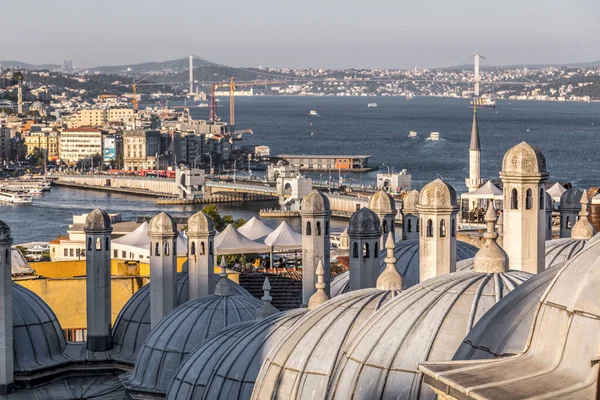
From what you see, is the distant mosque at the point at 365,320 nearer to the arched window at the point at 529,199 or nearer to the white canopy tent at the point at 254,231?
the arched window at the point at 529,199

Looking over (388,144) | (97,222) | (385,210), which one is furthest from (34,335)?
(388,144)

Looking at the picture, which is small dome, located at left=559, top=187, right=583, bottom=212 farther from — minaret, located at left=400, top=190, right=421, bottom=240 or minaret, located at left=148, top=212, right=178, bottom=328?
minaret, located at left=148, top=212, right=178, bottom=328

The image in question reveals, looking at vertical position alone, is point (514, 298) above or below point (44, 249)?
above

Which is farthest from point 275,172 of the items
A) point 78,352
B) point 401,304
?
point 401,304

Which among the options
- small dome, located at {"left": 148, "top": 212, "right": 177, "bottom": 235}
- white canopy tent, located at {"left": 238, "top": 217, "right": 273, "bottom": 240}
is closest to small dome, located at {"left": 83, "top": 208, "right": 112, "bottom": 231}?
small dome, located at {"left": 148, "top": 212, "right": 177, "bottom": 235}

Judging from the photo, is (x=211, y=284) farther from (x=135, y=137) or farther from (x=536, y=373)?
(x=135, y=137)

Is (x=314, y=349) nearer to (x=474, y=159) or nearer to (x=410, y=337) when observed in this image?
(x=410, y=337)
